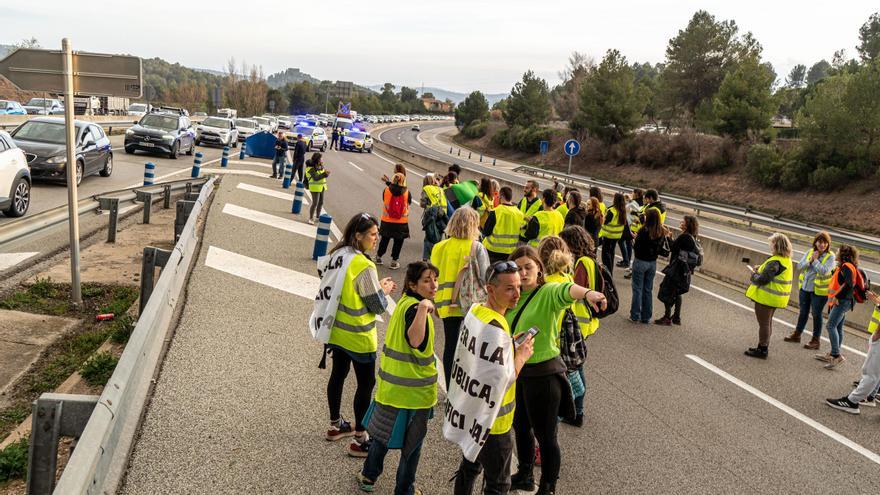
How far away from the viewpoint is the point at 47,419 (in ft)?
11.9

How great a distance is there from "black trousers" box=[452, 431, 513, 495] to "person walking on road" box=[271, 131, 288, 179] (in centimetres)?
2078

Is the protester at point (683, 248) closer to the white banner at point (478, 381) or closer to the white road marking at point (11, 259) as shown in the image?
the white banner at point (478, 381)

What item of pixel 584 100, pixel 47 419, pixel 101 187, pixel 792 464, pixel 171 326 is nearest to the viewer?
pixel 47 419

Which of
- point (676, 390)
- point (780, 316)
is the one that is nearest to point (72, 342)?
point (676, 390)

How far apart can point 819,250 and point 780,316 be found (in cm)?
291

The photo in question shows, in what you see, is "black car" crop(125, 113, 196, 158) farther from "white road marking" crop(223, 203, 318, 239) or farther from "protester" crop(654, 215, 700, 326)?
"protester" crop(654, 215, 700, 326)

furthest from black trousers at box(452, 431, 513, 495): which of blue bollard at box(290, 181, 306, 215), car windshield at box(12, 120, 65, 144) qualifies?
car windshield at box(12, 120, 65, 144)

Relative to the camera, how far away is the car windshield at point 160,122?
28.0 metres

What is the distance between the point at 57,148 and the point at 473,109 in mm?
92782

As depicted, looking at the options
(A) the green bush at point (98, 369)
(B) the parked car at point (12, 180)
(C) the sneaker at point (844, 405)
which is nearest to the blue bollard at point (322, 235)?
(A) the green bush at point (98, 369)

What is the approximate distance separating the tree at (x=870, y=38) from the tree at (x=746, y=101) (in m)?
43.8

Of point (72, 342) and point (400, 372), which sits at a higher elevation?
point (400, 372)

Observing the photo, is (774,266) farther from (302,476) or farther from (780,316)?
(302,476)

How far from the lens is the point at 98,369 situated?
6.34 meters
